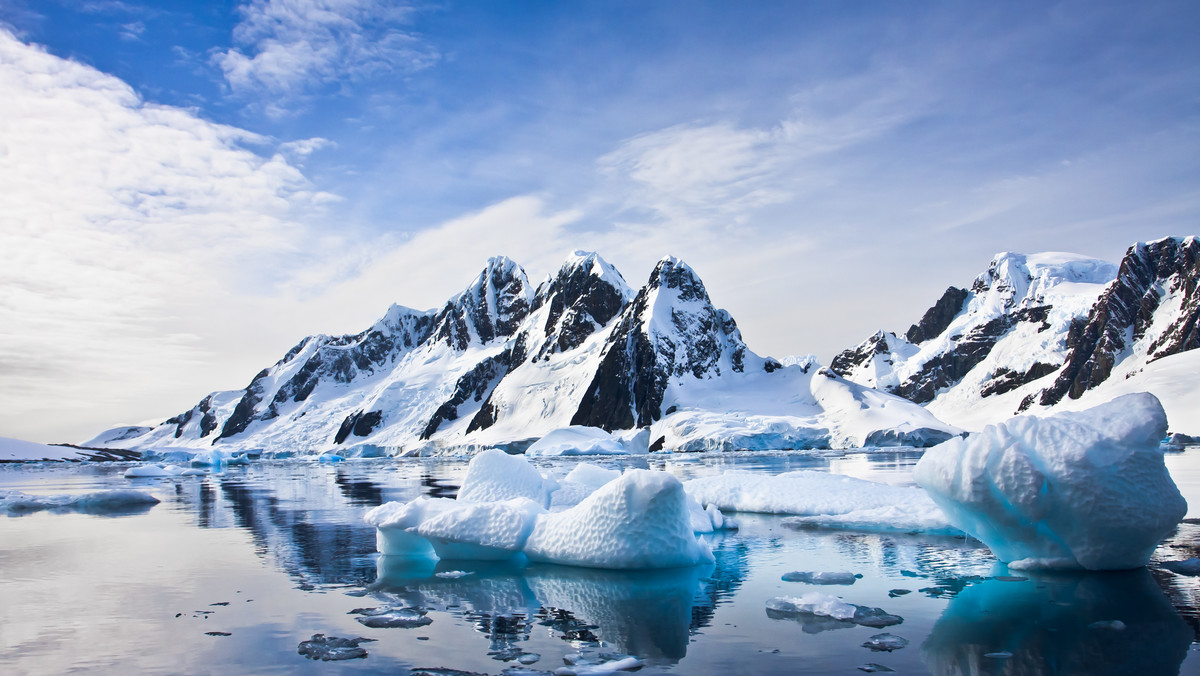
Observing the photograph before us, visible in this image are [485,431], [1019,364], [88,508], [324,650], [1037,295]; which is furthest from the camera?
[1037,295]

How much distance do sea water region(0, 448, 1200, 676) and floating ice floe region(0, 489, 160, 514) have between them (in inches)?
424

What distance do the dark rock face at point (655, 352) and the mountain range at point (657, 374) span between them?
25 cm

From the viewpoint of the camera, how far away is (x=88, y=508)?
25906 mm

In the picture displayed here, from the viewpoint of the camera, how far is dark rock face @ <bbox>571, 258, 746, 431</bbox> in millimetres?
115938

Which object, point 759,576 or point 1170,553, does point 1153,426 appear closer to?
point 1170,553

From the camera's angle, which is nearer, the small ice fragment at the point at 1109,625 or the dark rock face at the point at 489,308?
the small ice fragment at the point at 1109,625

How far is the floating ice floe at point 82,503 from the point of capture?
83.9 ft

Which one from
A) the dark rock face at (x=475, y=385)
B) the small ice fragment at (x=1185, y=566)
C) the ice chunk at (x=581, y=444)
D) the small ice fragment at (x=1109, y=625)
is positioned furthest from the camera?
the dark rock face at (x=475, y=385)

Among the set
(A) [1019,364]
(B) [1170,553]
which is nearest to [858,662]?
(B) [1170,553]

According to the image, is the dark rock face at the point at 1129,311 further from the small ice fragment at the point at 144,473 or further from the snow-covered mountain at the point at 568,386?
the small ice fragment at the point at 144,473

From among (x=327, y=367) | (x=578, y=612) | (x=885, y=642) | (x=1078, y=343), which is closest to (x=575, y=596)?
(x=578, y=612)

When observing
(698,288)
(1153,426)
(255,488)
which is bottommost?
(255,488)

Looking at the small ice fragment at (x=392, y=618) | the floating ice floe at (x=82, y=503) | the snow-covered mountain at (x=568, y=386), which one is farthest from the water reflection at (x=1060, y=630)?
the snow-covered mountain at (x=568, y=386)

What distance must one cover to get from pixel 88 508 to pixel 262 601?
19.5m
